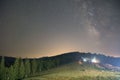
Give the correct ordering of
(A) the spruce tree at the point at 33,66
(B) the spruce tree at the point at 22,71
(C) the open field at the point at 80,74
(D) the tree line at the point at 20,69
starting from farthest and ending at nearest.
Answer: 1. (A) the spruce tree at the point at 33,66
2. (B) the spruce tree at the point at 22,71
3. (D) the tree line at the point at 20,69
4. (C) the open field at the point at 80,74

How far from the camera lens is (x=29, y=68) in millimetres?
39031

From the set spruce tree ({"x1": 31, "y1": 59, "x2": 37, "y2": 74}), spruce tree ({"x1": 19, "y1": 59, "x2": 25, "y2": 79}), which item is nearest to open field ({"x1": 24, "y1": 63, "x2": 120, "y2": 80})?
Result: spruce tree ({"x1": 31, "y1": 59, "x2": 37, "y2": 74})

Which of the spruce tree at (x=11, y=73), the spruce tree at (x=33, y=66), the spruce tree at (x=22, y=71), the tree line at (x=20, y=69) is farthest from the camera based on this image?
the spruce tree at (x=33, y=66)

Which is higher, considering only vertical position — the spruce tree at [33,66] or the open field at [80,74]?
the spruce tree at [33,66]

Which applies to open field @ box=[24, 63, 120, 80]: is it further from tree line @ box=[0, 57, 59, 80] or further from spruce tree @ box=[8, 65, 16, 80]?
spruce tree @ box=[8, 65, 16, 80]

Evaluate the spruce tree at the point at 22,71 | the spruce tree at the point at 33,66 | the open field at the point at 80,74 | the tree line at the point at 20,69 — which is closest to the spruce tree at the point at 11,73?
the tree line at the point at 20,69

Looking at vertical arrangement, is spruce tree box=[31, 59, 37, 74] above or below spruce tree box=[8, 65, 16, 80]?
above

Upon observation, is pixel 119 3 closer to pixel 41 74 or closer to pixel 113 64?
pixel 113 64

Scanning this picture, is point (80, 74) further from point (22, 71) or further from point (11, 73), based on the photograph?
point (11, 73)

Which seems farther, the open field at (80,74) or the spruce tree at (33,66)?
the spruce tree at (33,66)

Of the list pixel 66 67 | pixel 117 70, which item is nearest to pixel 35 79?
pixel 117 70

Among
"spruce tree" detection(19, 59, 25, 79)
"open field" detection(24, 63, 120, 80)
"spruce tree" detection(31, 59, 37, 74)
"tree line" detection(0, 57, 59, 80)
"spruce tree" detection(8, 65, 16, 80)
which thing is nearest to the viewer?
"open field" detection(24, 63, 120, 80)

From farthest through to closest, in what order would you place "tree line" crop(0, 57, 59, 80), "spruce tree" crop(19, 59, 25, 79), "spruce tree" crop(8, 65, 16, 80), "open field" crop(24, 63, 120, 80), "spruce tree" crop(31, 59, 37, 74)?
"spruce tree" crop(31, 59, 37, 74) → "spruce tree" crop(19, 59, 25, 79) → "spruce tree" crop(8, 65, 16, 80) → "tree line" crop(0, 57, 59, 80) → "open field" crop(24, 63, 120, 80)

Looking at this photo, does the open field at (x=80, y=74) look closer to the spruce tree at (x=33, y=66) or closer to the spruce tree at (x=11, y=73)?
the spruce tree at (x=33, y=66)
